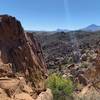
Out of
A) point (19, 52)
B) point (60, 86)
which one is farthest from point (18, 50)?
point (60, 86)

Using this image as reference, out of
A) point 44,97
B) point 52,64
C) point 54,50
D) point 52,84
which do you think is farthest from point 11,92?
point 54,50

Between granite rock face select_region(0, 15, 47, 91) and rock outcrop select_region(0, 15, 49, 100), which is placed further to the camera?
granite rock face select_region(0, 15, 47, 91)

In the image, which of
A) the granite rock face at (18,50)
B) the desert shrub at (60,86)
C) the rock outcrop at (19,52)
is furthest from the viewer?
the granite rock face at (18,50)

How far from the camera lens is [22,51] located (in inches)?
1854

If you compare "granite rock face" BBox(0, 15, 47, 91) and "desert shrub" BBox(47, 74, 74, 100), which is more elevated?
"granite rock face" BBox(0, 15, 47, 91)

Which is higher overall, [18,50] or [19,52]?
[18,50]

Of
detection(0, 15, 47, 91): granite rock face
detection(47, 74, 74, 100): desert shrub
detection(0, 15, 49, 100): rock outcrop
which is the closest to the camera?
detection(47, 74, 74, 100): desert shrub

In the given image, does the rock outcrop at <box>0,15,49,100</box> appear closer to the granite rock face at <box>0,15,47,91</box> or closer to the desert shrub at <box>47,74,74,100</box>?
the granite rock face at <box>0,15,47,91</box>

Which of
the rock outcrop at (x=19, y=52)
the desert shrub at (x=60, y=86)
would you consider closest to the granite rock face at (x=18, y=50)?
the rock outcrop at (x=19, y=52)

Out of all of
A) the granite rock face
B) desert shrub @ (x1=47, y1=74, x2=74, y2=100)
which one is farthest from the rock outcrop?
desert shrub @ (x1=47, y1=74, x2=74, y2=100)

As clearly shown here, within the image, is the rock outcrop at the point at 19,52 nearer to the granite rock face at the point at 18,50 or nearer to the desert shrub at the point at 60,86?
the granite rock face at the point at 18,50

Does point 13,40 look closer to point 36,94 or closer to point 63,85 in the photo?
point 63,85

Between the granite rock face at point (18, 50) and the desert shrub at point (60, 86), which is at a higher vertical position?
the granite rock face at point (18, 50)

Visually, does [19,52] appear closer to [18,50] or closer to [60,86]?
[18,50]
